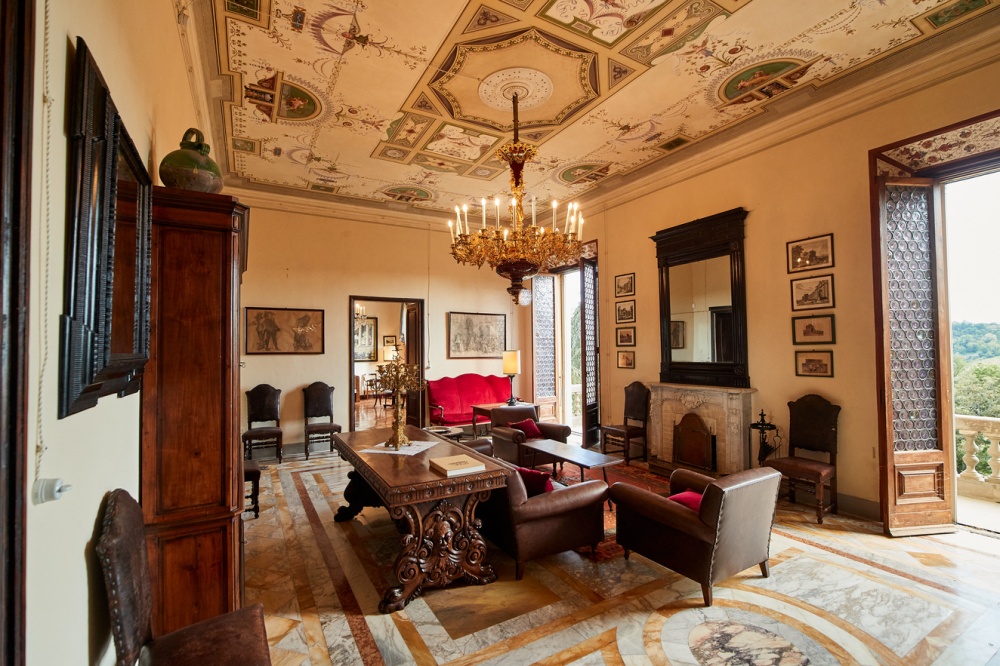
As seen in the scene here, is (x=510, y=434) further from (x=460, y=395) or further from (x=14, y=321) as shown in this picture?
(x=14, y=321)

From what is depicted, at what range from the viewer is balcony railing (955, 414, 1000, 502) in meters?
4.43

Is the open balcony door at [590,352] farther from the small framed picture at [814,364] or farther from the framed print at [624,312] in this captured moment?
the small framed picture at [814,364]

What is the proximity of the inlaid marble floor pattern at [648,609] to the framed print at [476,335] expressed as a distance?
4.85 m

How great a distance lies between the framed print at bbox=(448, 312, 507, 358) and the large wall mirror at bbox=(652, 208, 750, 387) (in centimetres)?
350

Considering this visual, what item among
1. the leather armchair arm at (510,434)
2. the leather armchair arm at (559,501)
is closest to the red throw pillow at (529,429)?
the leather armchair arm at (510,434)

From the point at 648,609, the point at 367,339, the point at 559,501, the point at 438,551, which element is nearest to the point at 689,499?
the point at 648,609

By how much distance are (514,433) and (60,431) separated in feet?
15.3

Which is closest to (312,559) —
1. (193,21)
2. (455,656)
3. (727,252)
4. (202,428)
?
(455,656)

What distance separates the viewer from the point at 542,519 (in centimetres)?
316

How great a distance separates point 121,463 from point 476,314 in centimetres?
701

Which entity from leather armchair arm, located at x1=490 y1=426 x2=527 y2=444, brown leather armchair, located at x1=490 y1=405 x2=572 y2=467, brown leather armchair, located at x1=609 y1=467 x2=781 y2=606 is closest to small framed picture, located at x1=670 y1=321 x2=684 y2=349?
brown leather armchair, located at x1=490 y1=405 x2=572 y2=467

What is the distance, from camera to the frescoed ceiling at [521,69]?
10.8 feet

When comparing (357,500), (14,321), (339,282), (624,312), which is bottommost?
(357,500)

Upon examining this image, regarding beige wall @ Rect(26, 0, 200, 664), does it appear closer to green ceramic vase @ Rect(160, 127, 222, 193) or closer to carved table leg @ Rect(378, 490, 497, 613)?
green ceramic vase @ Rect(160, 127, 222, 193)
